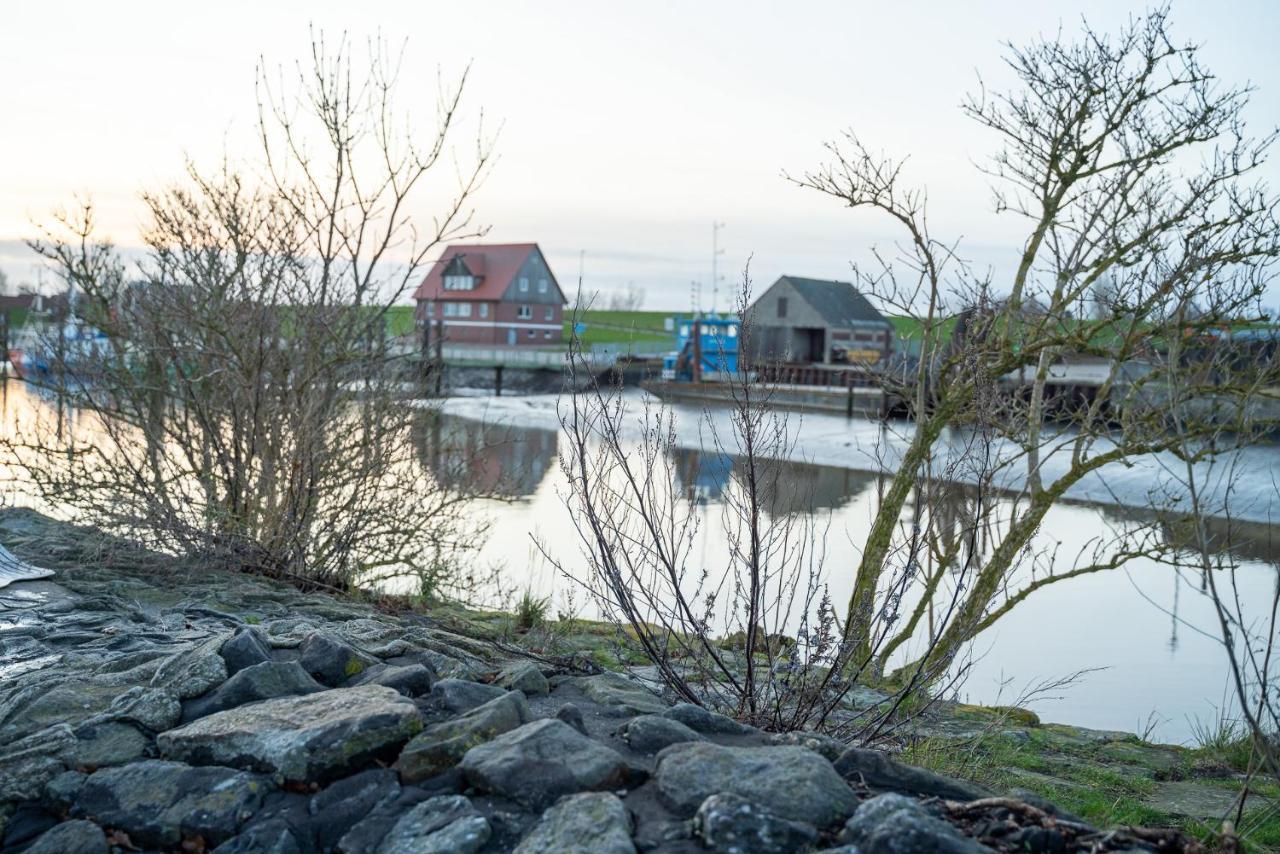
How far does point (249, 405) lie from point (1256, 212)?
821 centimetres

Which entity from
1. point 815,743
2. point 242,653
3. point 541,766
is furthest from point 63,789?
point 815,743

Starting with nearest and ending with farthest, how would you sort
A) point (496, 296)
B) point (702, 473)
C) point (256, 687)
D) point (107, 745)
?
point (107, 745)
point (256, 687)
point (702, 473)
point (496, 296)

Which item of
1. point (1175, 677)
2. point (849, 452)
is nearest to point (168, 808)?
point (1175, 677)

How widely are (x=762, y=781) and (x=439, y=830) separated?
1014 millimetres

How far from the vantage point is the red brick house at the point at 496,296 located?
241ft

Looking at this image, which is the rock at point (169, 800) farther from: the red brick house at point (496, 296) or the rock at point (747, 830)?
the red brick house at point (496, 296)

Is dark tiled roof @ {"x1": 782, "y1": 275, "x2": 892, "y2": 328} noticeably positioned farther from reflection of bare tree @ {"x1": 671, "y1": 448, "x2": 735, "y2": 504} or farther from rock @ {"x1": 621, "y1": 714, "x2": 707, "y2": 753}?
rock @ {"x1": 621, "y1": 714, "x2": 707, "y2": 753}

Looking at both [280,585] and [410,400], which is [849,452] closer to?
[410,400]

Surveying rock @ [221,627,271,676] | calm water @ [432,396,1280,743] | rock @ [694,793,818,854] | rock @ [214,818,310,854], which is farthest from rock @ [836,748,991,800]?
rock @ [221,627,271,676]

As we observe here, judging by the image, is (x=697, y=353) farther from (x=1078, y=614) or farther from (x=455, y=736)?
(x=455, y=736)

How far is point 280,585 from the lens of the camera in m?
9.14

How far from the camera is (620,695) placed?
499 cm

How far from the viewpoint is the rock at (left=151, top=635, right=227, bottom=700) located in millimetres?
4637

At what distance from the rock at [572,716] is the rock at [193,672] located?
147 centimetres
